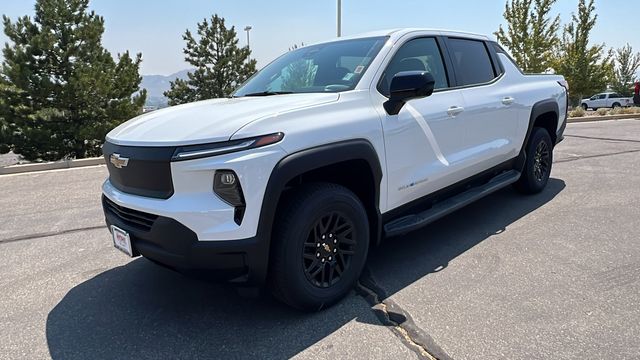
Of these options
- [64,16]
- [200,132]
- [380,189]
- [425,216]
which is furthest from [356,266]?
[64,16]

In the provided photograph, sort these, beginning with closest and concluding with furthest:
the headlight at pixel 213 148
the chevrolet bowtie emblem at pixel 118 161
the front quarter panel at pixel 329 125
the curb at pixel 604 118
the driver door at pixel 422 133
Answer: the headlight at pixel 213 148 < the front quarter panel at pixel 329 125 < the chevrolet bowtie emblem at pixel 118 161 < the driver door at pixel 422 133 < the curb at pixel 604 118

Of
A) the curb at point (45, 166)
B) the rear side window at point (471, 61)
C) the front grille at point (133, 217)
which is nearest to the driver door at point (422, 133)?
the rear side window at point (471, 61)

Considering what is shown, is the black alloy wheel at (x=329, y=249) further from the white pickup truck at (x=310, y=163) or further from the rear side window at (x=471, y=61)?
the rear side window at (x=471, y=61)

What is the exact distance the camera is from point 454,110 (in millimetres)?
3678

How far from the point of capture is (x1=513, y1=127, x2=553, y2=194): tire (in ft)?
16.8

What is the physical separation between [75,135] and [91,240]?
11.6m

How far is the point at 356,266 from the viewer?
3.02 metres

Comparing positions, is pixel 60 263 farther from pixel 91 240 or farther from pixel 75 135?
pixel 75 135

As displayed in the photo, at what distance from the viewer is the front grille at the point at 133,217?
2.53 m

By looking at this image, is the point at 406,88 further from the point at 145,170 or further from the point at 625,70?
the point at 625,70

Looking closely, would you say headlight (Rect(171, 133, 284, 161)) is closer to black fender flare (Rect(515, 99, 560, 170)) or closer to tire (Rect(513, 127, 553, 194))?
black fender flare (Rect(515, 99, 560, 170))

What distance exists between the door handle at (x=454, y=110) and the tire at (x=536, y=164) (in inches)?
69.6

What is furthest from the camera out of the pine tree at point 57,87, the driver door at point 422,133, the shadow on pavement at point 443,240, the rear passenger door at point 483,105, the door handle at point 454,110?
the pine tree at point 57,87

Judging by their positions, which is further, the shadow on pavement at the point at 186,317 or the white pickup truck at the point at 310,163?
the shadow on pavement at the point at 186,317
